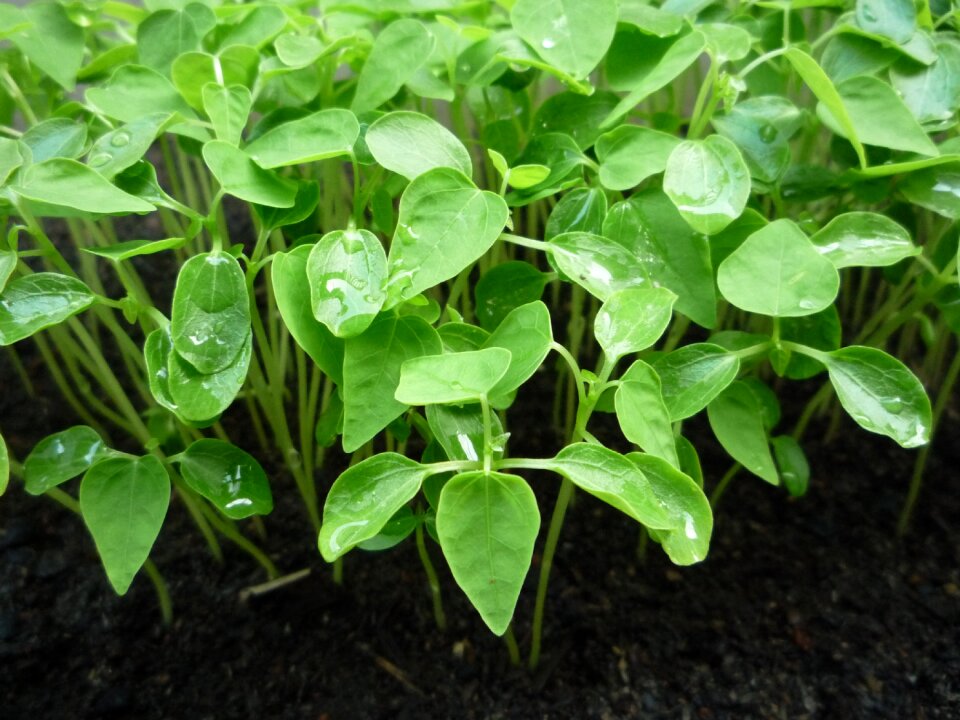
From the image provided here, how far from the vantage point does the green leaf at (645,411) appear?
0.53 metres

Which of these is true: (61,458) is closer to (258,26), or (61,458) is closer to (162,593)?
(162,593)

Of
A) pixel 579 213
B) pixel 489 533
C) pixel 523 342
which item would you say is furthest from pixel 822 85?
pixel 489 533

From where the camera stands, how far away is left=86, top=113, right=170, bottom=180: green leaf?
62 centimetres

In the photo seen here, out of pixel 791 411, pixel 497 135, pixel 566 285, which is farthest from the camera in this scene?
pixel 566 285

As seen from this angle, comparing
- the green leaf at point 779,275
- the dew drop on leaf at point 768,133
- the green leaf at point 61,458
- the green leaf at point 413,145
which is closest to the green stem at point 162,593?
the green leaf at point 61,458

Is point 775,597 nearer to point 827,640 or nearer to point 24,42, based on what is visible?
point 827,640

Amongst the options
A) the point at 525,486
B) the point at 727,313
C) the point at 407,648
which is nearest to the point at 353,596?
the point at 407,648

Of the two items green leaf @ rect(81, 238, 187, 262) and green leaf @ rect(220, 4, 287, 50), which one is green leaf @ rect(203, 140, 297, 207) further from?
green leaf @ rect(220, 4, 287, 50)

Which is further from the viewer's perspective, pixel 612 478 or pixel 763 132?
pixel 763 132

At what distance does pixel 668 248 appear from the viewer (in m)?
0.64

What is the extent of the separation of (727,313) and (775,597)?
0.36 meters

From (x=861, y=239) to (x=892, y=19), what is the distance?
26 cm

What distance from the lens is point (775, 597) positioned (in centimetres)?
84

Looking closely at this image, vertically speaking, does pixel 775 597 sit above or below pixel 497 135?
below
